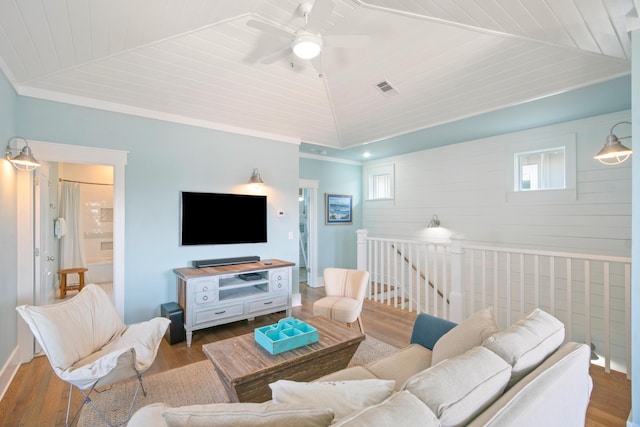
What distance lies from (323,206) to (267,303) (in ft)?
8.82

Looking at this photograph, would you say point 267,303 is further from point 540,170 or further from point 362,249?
point 540,170

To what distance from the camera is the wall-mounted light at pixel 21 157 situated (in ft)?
8.36

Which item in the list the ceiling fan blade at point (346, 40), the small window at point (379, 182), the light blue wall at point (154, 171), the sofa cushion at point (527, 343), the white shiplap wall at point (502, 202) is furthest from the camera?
the small window at point (379, 182)

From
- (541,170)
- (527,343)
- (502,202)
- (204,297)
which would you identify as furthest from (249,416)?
(541,170)

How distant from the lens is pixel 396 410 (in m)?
0.85

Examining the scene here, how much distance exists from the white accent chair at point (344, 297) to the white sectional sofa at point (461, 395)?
152 cm

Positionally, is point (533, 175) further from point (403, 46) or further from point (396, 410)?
point (396, 410)

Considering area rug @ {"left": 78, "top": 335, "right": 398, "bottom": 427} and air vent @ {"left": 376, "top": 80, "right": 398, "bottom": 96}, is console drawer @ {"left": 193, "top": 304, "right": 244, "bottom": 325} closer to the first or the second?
area rug @ {"left": 78, "top": 335, "right": 398, "bottom": 427}

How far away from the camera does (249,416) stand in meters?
0.87

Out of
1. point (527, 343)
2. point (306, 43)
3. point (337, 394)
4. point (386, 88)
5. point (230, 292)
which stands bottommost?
point (230, 292)

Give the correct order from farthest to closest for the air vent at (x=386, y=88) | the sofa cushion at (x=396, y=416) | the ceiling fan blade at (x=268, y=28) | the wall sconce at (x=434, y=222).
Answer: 1. the wall sconce at (x=434, y=222)
2. the air vent at (x=386, y=88)
3. the ceiling fan blade at (x=268, y=28)
4. the sofa cushion at (x=396, y=416)

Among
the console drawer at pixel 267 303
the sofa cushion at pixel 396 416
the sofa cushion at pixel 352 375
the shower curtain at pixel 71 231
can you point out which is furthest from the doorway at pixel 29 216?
the shower curtain at pixel 71 231

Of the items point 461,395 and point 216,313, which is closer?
point 461,395

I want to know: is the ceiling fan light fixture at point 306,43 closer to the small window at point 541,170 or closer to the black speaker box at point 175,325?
the black speaker box at point 175,325
